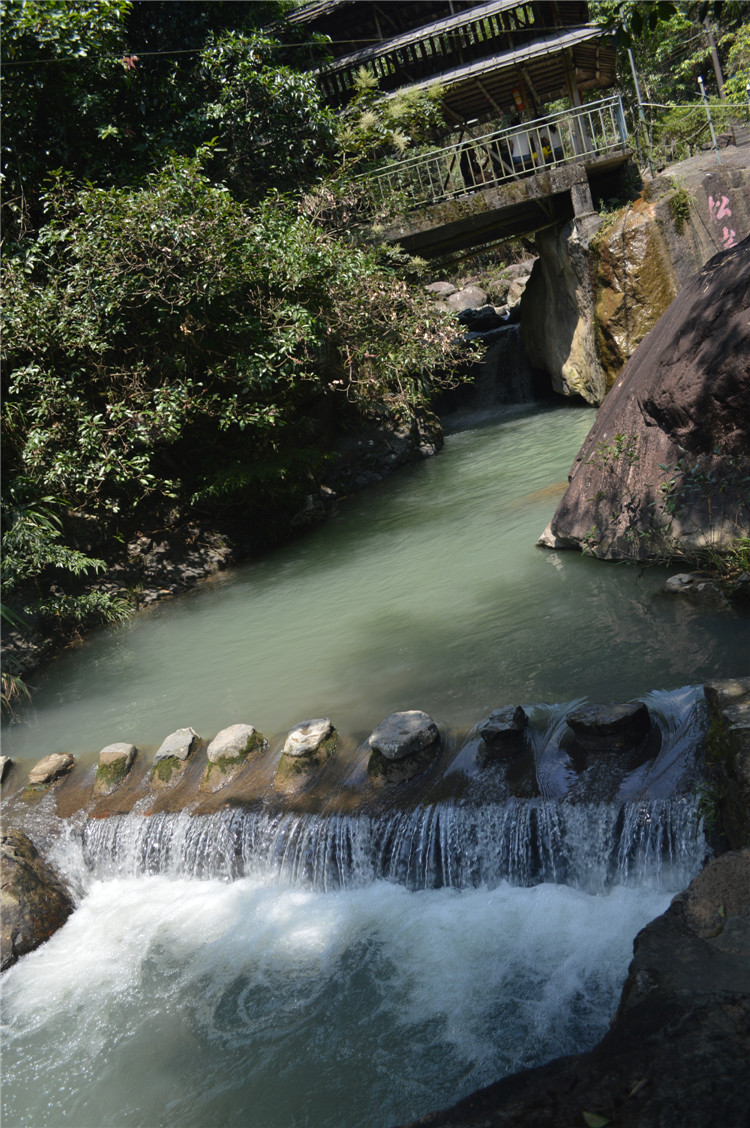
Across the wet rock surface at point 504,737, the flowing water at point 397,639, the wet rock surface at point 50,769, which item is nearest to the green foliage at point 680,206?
the flowing water at point 397,639

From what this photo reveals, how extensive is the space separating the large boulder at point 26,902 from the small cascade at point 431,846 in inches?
15.1

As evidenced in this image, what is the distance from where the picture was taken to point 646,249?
41.8 ft

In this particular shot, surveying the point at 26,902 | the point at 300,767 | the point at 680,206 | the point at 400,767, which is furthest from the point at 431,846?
the point at 680,206

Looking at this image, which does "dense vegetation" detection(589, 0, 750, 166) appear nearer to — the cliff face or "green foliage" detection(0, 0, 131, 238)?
the cliff face

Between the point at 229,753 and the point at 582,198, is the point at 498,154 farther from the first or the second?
the point at 229,753

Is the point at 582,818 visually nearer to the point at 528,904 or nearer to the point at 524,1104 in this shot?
the point at 528,904

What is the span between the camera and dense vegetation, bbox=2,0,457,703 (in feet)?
31.9

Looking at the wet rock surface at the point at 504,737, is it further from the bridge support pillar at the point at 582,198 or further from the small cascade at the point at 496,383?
the small cascade at the point at 496,383

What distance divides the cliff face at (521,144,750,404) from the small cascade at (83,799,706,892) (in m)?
9.90

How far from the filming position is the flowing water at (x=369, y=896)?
3.64 meters

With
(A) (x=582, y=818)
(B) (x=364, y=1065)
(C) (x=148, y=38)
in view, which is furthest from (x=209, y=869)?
(C) (x=148, y=38)

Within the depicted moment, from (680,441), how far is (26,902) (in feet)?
20.9

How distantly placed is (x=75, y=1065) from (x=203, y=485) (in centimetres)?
887

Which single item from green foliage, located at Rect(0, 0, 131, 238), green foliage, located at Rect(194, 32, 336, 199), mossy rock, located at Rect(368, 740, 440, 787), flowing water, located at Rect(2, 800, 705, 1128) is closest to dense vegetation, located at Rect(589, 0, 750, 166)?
green foliage, located at Rect(194, 32, 336, 199)
